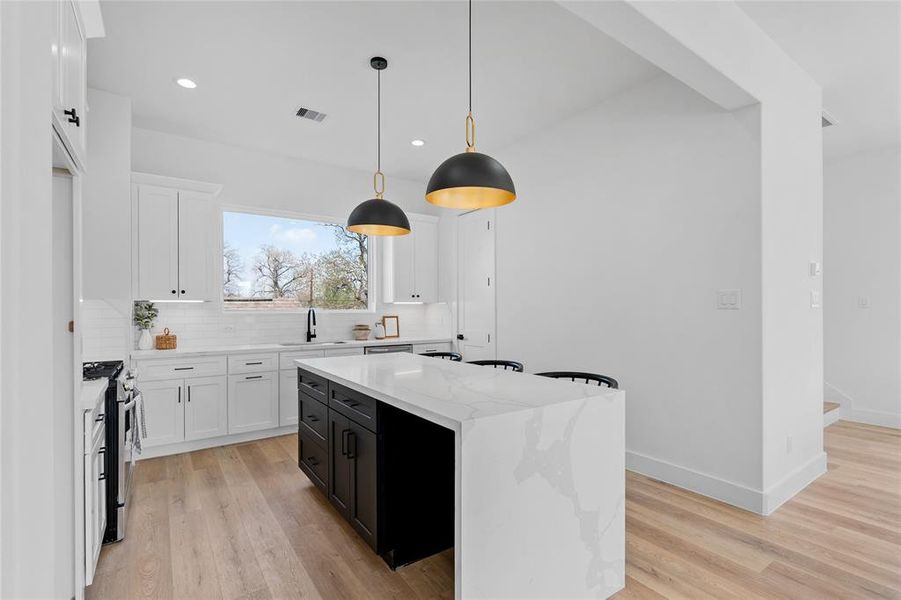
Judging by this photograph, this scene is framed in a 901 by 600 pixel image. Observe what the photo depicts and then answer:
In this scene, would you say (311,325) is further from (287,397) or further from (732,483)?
(732,483)

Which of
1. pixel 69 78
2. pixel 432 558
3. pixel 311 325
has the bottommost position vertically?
pixel 432 558

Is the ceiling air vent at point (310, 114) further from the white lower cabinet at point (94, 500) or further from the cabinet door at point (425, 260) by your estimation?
the white lower cabinet at point (94, 500)

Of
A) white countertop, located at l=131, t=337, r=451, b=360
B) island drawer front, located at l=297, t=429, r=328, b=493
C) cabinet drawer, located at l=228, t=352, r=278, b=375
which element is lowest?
island drawer front, located at l=297, t=429, r=328, b=493

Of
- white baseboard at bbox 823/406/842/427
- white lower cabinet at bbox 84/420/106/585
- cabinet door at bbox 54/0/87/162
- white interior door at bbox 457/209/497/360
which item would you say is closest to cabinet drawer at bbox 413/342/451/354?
white interior door at bbox 457/209/497/360

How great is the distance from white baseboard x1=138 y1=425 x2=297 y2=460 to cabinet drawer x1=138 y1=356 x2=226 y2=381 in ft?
1.99

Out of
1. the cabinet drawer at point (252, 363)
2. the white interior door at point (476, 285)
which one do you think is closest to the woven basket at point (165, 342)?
the cabinet drawer at point (252, 363)

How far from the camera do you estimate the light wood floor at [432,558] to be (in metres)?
2.15

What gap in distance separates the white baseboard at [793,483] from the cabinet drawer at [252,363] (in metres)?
4.13

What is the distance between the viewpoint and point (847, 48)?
306 centimetres

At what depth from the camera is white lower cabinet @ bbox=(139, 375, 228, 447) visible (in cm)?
393

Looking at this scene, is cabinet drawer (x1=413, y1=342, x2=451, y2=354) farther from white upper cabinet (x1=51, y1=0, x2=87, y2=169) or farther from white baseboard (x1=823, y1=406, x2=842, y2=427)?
white baseboard (x1=823, y1=406, x2=842, y2=427)

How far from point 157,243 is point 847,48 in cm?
552

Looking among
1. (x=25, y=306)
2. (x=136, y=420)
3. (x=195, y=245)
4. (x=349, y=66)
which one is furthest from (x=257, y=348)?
(x=25, y=306)

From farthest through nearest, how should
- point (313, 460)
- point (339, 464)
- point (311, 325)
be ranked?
point (311, 325)
point (313, 460)
point (339, 464)
